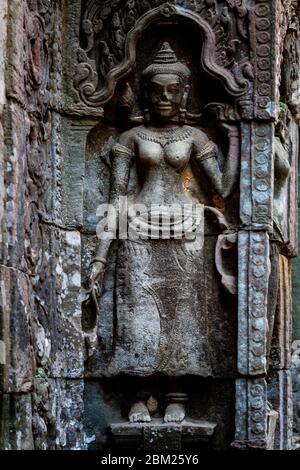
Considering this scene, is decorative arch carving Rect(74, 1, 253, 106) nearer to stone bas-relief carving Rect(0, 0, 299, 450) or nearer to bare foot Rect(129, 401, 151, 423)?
stone bas-relief carving Rect(0, 0, 299, 450)

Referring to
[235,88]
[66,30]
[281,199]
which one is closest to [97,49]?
[66,30]

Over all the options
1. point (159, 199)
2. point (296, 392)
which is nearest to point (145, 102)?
point (159, 199)

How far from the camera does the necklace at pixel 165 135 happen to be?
10250mm

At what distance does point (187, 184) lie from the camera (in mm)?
10352

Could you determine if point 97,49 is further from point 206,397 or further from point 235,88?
point 206,397

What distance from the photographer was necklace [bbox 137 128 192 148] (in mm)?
10250

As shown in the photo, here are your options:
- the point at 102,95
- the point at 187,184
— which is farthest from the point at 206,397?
the point at 102,95

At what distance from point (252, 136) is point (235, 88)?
32 cm

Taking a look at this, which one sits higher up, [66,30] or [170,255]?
[66,30]

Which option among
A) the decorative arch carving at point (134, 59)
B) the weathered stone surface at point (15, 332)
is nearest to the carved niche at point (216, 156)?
the decorative arch carving at point (134, 59)

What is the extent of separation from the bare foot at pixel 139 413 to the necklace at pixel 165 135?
63.8 inches

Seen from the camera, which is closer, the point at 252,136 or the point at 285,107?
the point at 252,136

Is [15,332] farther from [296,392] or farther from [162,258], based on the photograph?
[296,392]
